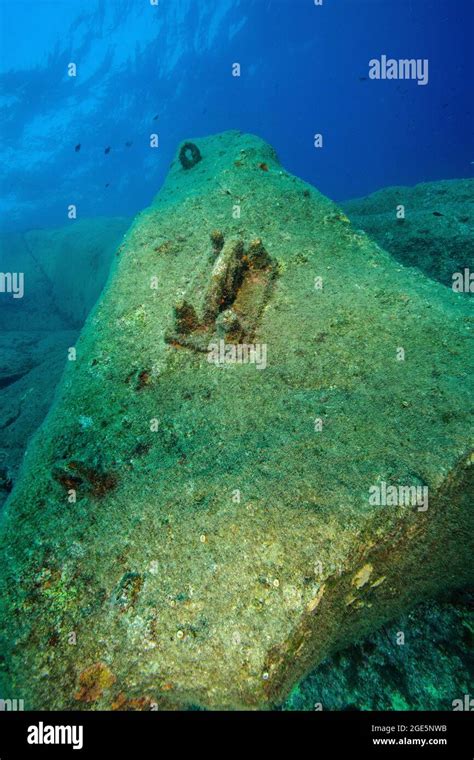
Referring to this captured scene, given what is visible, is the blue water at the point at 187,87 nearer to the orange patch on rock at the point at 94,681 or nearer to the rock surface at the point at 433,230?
the rock surface at the point at 433,230

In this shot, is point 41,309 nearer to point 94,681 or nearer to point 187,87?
point 94,681

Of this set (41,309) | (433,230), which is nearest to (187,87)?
(41,309)

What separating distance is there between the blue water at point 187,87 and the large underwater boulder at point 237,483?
123 feet

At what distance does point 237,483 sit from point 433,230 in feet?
20.3

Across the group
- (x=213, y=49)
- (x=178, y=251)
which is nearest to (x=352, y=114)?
(x=213, y=49)

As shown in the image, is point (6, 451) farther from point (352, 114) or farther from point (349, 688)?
point (352, 114)

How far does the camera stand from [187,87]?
54.7m

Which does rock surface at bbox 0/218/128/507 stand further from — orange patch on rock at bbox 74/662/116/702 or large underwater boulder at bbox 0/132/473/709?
orange patch on rock at bbox 74/662/116/702

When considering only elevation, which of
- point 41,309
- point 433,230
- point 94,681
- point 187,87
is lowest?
point 94,681

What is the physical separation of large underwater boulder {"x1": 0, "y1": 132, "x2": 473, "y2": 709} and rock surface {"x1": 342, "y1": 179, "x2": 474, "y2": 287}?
226 centimetres

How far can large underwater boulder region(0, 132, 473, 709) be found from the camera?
2176mm

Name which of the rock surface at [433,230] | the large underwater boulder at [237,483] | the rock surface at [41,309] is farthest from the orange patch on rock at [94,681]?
the rock surface at [433,230]
